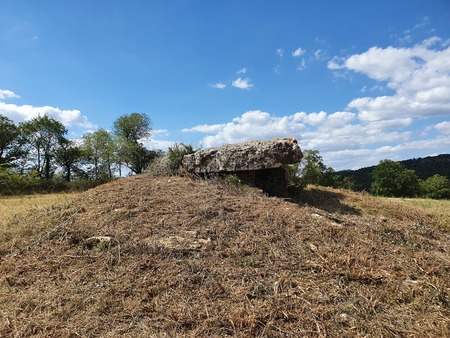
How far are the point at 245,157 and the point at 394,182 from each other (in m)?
22.3

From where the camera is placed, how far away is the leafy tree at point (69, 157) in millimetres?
29453

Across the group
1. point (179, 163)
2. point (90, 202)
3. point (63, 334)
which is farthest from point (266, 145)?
point (63, 334)

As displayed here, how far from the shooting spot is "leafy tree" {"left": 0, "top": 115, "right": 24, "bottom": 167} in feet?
88.9

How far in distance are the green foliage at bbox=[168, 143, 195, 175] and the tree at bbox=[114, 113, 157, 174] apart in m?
18.7

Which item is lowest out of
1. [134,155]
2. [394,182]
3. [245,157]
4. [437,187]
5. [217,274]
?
[437,187]

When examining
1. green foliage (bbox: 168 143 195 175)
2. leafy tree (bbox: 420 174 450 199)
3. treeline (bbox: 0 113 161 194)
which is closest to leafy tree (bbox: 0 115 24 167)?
treeline (bbox: 0 113 161 194)

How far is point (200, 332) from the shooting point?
2762mm

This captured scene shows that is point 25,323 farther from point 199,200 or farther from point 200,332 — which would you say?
point 199,200

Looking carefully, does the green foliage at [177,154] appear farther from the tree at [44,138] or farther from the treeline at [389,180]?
the tree at [44,138]

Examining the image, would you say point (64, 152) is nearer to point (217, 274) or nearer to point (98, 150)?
point (98, 150)

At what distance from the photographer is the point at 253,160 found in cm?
826

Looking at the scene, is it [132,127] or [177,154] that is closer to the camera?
[177,154]

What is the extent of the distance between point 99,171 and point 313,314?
3049 cm

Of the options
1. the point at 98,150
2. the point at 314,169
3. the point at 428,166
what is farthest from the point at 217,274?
the point at 428,166
